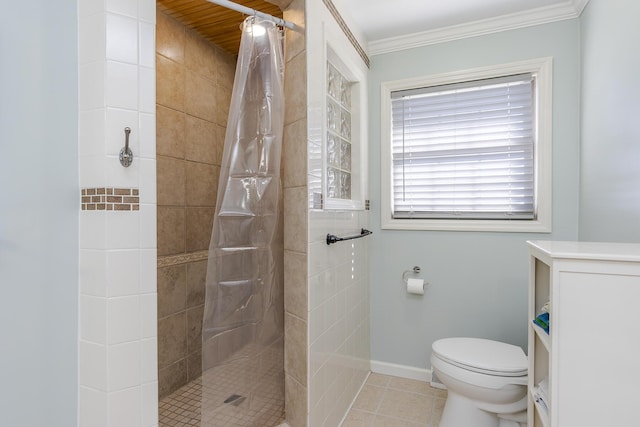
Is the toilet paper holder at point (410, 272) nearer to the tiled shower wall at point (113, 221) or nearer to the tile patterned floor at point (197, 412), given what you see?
the tile patterned floor at point (197, 412)

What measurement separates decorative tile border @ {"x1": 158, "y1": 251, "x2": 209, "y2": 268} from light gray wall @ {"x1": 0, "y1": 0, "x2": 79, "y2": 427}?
103 cm

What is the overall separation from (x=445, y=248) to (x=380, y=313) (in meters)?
0.67

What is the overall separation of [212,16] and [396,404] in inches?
103

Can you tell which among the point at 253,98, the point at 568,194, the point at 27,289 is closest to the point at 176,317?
the point at 27,289

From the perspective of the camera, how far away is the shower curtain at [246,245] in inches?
55.8

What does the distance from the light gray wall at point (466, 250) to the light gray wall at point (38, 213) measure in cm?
187

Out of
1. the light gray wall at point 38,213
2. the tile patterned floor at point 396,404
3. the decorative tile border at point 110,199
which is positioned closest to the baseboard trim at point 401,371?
the tile patterned floor at point 396,404

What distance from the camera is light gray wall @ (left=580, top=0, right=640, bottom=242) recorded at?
1328mm

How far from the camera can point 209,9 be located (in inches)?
77.9

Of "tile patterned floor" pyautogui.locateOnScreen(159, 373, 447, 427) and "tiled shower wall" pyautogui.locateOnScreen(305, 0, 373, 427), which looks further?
"tile patterned floor" pyautogui.locateOnScreen(159, 373, 447, 427)

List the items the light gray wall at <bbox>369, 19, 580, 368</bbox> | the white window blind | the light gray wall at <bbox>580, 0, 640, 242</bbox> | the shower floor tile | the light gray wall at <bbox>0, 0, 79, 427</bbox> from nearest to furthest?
the light gray wall at <bbox>0, 0, 79, 427</bbox> → the light gray wall at <bbox>580, 0, 640, 242</bbox> → the shower floor tile → the light gray wall at <bbox>369, 19, 580, 368</bbox> → the white window blind

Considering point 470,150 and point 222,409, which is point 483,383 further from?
point 470,150

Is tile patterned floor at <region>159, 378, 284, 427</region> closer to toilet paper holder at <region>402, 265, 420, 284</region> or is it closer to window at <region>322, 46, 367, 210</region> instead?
window at <region>322, 46, 367, 210</region>

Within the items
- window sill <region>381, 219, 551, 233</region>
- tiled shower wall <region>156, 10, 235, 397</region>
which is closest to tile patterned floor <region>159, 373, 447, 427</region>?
tiled shower wall <region>156, 10, 235, 397</region>
